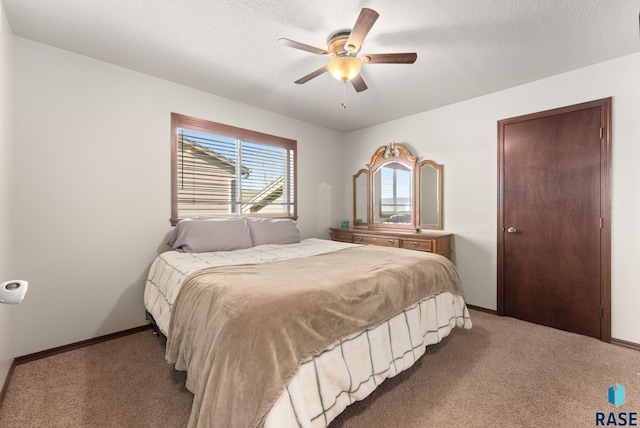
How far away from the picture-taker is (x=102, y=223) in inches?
96.6

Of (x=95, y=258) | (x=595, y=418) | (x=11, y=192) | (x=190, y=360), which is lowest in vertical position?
(x=595, y=418)

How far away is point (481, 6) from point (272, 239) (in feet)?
8.60

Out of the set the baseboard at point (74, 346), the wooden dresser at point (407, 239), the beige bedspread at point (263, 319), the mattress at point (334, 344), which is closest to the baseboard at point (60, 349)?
the baseboard at point (74, 346)

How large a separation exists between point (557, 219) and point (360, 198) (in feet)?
8.03

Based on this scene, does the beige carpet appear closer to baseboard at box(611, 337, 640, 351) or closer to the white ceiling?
baseboard at box(611, 337, 640, 351)

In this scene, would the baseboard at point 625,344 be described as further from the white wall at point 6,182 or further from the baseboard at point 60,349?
the white wall at point 6,182

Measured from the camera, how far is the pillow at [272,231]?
305 centimetres

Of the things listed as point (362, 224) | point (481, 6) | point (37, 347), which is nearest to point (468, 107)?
point (481, 6)

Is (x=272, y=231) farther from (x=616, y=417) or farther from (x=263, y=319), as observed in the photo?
(x=616, y=417)

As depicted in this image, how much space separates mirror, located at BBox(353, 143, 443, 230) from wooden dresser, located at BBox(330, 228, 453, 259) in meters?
0.27

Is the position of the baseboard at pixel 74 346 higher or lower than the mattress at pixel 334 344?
lower

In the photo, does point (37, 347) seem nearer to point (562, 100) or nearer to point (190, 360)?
point (190, 360)

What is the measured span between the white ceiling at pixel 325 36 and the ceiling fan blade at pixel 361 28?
188 mm

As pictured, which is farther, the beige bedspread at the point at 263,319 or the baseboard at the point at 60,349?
the baseboard at the point at 60,349
